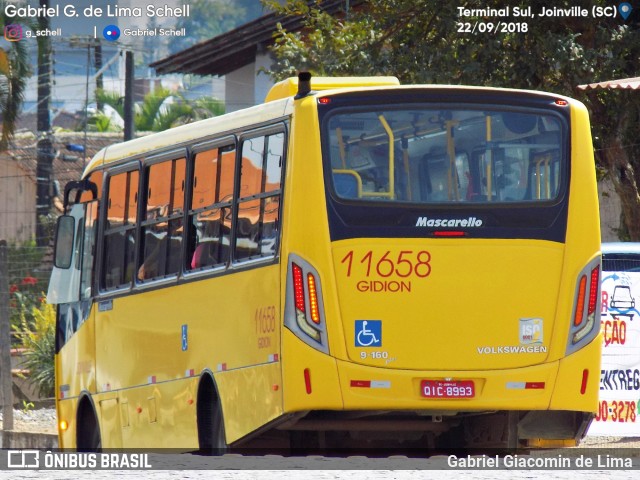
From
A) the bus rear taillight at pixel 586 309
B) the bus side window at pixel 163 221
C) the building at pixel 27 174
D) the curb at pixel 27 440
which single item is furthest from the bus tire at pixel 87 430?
the building at pixel 27 174

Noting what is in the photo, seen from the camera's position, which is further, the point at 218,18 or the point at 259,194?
the point at 218,18

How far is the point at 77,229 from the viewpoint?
47.9 feet

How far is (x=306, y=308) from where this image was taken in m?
10.1

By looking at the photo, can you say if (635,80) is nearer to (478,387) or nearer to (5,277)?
(478,387)

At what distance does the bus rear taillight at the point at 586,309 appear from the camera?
1048 centimetres

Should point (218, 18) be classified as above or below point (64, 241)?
above

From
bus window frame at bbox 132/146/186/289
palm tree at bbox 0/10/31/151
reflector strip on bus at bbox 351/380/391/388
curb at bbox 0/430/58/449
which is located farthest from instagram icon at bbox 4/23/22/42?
reflector strip on bus at bbox 351/380/391/388

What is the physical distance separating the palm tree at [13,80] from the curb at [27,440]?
18.0 metres

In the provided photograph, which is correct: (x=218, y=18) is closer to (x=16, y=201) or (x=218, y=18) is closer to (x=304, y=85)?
(x=16, y=201)

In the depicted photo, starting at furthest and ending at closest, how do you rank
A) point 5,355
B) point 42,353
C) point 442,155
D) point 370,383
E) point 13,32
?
1. point 13,32
2. point 42,353
3. point 5,355
4. point 442,155
5. point 370,383

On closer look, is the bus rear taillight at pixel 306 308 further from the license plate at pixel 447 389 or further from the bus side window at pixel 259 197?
the license plate at pixel 447 389

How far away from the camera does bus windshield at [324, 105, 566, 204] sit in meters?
10.3

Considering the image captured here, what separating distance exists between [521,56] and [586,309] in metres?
8.25

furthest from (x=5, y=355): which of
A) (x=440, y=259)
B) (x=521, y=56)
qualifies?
(x=440, y=259)
